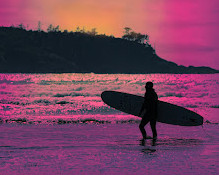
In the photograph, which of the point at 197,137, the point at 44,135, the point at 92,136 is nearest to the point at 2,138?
the point at 44,135

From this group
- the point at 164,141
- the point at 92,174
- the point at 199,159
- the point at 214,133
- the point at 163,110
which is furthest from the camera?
the point at 163,110

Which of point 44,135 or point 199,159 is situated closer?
point 199,159

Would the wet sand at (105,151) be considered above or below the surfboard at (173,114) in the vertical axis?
below

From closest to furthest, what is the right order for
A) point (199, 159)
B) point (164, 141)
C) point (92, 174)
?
point (92, 174)
point (199, 159)
point (164, 141)

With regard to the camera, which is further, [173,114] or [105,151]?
[173,114]

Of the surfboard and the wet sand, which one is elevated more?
the surfboard

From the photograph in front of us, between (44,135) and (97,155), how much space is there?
4.38 metres

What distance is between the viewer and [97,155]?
1100 cm

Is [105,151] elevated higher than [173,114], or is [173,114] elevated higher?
[173,114]

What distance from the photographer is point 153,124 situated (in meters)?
14.5

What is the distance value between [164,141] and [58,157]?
13.2 ft

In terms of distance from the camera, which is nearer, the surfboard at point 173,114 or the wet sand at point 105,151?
the wet sand at point 105,151

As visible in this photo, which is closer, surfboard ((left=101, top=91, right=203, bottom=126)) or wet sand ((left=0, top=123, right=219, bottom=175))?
wet sand ((left=0, top=123, right=219, bottom=175))

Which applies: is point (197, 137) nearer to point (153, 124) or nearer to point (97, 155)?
point (153, 124)
